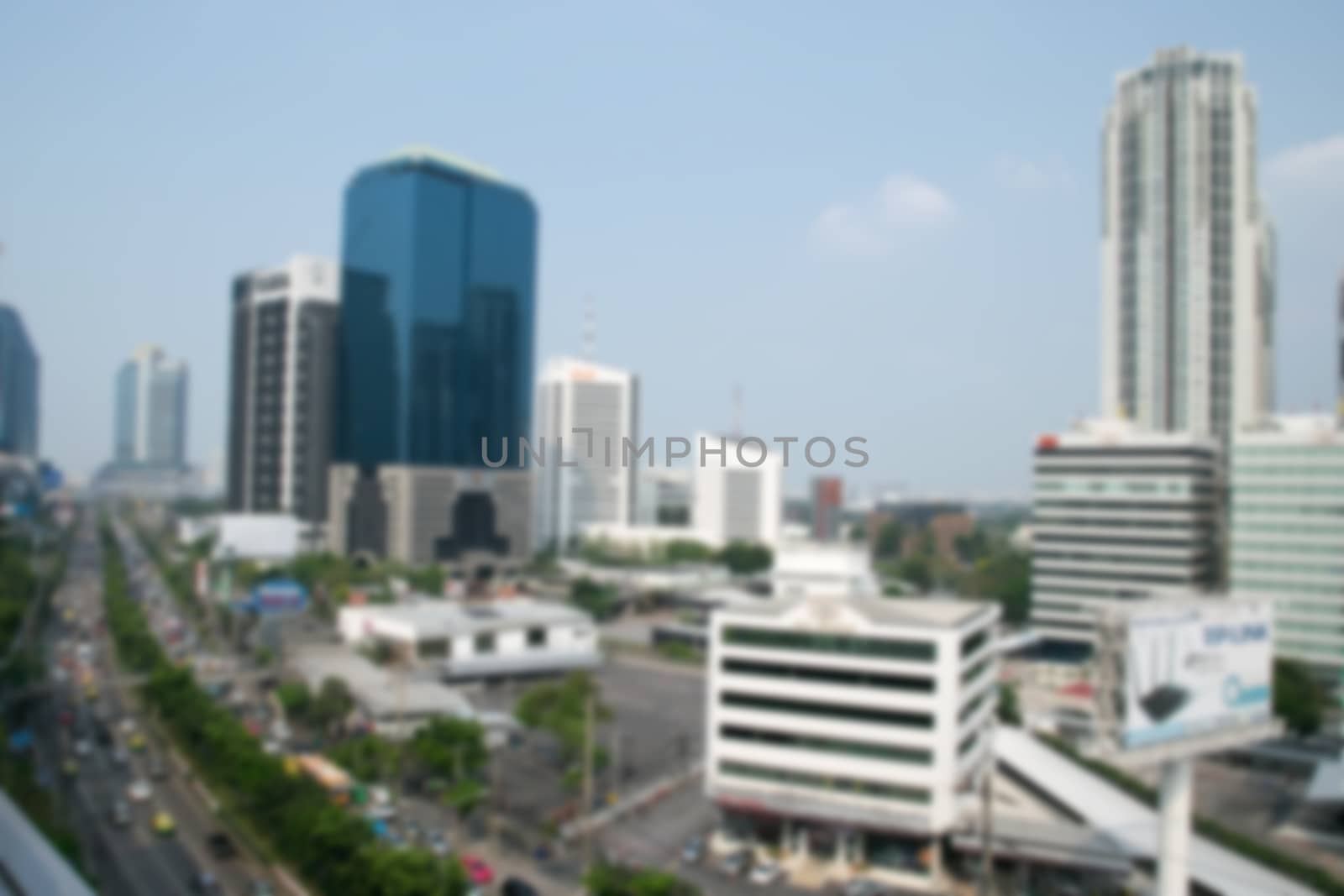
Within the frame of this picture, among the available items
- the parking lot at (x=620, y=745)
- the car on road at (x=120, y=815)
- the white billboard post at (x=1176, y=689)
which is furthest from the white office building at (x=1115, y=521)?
the car on road at (x=120, y=815)

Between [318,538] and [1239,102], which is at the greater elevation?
[1239,102]

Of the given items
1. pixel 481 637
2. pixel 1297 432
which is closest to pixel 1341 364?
pixel 1297 432

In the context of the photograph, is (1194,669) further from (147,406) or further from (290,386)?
(147,406)

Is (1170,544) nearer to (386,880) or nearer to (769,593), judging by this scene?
(769,593)

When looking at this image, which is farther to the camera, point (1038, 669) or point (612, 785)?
point (1038, 669)

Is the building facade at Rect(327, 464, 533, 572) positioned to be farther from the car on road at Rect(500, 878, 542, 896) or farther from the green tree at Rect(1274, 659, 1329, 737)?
the car on road at Rect(500, 878, 542, 896)

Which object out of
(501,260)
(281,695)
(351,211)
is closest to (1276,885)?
(281,695)
